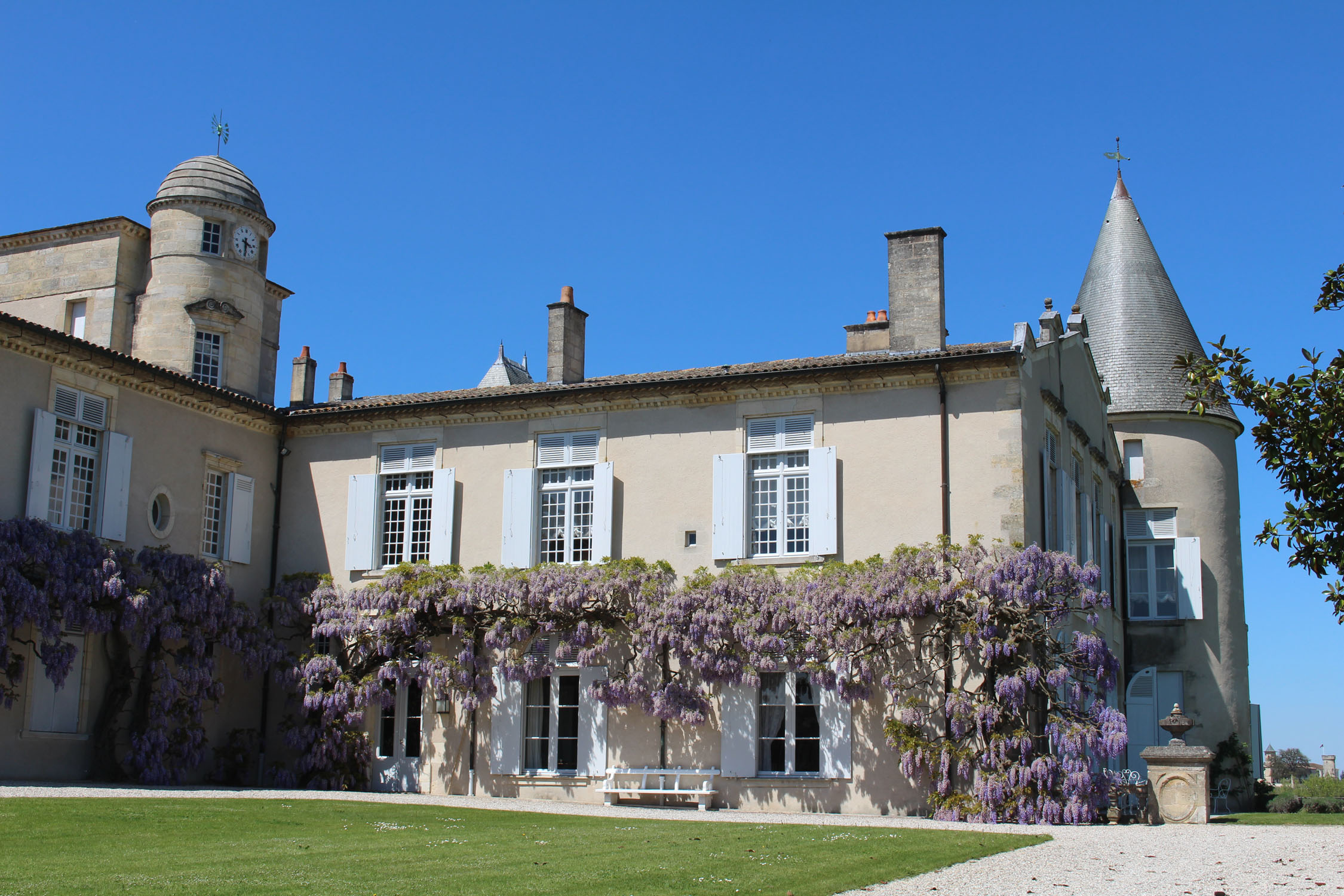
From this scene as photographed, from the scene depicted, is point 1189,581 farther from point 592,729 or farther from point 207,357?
point 207,357

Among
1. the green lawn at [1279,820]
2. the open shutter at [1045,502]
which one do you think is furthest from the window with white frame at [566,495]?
the green lawn at [1279,820]

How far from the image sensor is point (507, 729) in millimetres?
18625

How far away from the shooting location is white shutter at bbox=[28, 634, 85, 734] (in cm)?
1688

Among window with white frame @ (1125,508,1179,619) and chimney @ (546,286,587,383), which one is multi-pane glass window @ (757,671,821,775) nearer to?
chimney @ (546,286,587,383)

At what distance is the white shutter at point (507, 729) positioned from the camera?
60.8 feet

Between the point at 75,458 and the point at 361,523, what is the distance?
420 cm

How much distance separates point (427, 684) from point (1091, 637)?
9.15 m

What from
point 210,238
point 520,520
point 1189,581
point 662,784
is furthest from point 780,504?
point 210,238

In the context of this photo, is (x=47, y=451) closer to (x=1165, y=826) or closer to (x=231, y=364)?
(x=231, y=364)

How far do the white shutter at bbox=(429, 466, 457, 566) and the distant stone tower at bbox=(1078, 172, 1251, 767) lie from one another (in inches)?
505

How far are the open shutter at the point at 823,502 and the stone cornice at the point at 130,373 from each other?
28.4 feet

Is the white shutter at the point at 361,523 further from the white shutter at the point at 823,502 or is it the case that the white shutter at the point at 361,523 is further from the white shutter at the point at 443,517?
the white shutter at the point at 823,502

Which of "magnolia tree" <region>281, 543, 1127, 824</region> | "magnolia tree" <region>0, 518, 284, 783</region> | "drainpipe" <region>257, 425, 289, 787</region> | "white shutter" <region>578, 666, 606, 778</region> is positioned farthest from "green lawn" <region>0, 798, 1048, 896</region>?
"drainpipe" <region>257, 425, 289, 787</region>

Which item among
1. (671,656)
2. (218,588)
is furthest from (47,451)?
(671,656)
